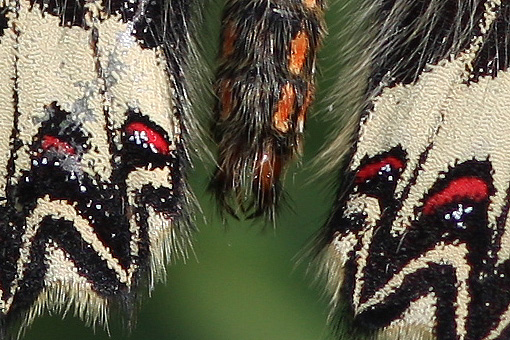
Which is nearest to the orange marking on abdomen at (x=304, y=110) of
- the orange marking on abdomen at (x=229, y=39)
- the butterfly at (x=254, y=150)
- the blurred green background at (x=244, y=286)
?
the butterfly at (x=254, y=150)

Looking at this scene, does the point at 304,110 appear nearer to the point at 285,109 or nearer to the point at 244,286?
the point at 285,109

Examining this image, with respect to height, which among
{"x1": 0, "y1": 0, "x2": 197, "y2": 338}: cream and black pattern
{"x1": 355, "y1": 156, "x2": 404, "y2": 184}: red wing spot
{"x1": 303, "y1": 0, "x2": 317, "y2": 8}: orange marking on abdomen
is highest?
{"x1": 303, "y1": 0, "x2": 317, "y2": 8}: orange marking on abdomen

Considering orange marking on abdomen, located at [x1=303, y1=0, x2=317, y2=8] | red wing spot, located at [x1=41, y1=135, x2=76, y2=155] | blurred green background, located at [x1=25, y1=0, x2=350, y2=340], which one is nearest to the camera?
red wing spot, located at [x1=41, y1=135, x2=76, y2=155]

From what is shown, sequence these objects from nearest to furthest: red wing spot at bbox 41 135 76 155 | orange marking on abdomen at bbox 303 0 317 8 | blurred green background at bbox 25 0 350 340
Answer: red wing spot at bbox 41 135 76 155, orange marking on abdomen at bbox 303 0 317 8, blurred green background at bbox 25 0 350 340

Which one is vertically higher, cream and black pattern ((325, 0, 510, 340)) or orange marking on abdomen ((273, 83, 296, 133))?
orange marking on abdomen ((273, 83, 296, 133))

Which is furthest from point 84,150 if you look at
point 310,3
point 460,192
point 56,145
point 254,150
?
point 460,192

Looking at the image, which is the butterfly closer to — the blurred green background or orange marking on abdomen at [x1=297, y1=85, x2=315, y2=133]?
orange marking on abdomen at [x1=297, y1=85, x2=315, y2=133]

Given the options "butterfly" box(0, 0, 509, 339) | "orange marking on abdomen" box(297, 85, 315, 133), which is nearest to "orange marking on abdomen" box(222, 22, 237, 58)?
"butterfly" box(0, 0, 509, 339)

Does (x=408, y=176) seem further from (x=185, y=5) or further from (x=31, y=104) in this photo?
(x=31, y=104)
